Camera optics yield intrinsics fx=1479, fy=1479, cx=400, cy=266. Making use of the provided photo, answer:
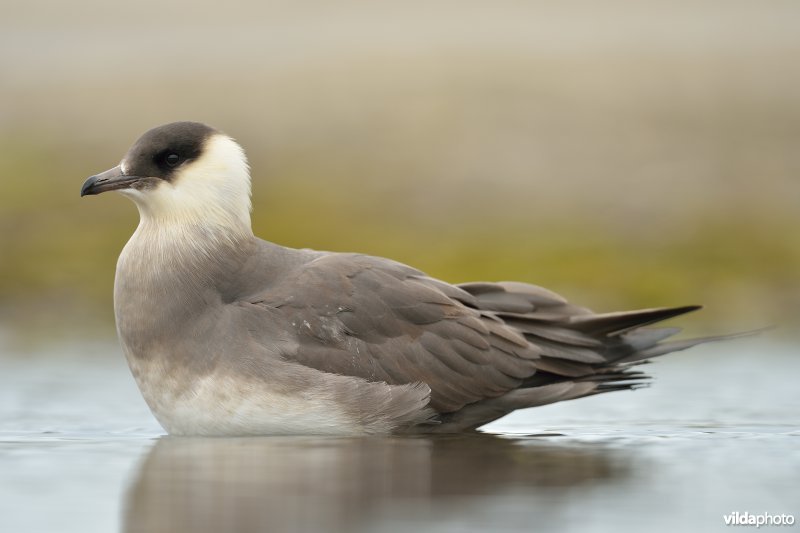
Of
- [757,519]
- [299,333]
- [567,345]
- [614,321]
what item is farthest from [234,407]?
[757,519]

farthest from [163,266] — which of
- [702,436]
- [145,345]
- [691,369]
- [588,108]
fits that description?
[588,108]

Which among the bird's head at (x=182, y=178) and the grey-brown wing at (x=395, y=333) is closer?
the grey-brown wing at (x=395, y=333)

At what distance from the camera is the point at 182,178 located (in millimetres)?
9164

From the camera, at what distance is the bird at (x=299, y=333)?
28.1 feet

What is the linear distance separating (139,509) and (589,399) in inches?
184

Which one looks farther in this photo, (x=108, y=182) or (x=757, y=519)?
(x=108, y=182)

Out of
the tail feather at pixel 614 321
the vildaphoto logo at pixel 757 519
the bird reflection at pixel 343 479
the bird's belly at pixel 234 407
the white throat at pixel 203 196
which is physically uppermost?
the white throat at pixel 203 196

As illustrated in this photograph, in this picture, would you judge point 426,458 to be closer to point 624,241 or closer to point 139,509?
point 139,509

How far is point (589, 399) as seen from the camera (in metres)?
10.8

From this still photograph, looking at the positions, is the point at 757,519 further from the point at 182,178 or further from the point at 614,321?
the point at 182,178

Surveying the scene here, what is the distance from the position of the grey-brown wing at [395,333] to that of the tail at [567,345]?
13 cm

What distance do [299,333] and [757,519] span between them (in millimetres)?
3165

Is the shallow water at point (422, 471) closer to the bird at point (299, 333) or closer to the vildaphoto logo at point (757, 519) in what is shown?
the vildaphoto logo at point (757, 519)

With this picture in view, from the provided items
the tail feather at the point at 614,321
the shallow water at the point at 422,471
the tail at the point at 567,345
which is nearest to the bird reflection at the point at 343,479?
the shallow water at the point at 422,471
